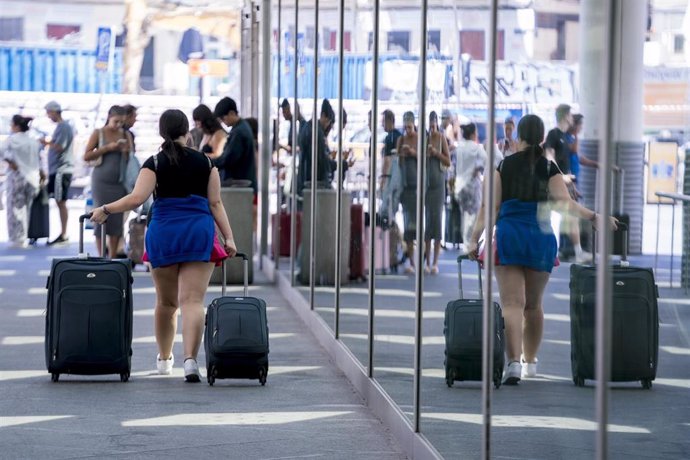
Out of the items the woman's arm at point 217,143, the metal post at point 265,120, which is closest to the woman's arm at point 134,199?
the woman's arm at point 217,143

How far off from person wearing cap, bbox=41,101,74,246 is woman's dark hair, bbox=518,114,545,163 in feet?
52.6

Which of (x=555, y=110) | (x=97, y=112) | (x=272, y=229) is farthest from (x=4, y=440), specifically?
(x=97, y=112)

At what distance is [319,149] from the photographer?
38.0ft

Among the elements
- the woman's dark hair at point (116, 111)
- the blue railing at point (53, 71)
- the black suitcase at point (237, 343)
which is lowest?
the black suitcase at point (237, 343)

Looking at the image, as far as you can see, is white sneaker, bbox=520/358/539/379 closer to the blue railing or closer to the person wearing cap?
the person wearing cap

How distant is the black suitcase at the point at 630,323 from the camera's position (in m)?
3.37

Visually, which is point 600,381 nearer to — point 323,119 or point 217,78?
point 323,119

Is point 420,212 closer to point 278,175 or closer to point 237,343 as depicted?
point 237,343

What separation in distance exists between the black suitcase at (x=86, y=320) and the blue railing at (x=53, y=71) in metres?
22.3

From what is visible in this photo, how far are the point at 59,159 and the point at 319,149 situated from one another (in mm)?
9193

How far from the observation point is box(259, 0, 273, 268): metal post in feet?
56.2

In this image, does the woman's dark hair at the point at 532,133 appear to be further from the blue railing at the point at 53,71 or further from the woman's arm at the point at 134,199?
the blue railing at the point at 53,71

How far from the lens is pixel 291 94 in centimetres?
1402

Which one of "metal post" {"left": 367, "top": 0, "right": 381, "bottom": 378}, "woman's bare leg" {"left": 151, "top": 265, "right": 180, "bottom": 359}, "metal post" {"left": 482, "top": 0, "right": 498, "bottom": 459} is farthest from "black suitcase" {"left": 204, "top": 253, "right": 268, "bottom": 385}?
"metal post" {"left": 482, "top": 0, "right": 498, "bottom": 459}
